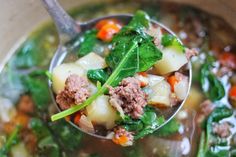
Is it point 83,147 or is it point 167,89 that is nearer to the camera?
point 167,89

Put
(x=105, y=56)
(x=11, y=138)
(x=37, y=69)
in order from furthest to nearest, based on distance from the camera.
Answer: (x=37, y=69)
(x=11, y=138)
(x=105, y=56)

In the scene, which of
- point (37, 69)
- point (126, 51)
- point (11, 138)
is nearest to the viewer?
point (126, 51)

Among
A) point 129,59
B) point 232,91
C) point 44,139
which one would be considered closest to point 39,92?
point 44,139

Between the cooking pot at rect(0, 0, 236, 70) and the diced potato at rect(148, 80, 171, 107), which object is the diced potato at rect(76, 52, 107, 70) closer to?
the diced potato at rect(148, 80, 171, 107)

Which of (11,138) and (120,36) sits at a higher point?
(120,36)

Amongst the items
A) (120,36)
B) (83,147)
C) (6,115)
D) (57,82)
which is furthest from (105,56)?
(6,115)

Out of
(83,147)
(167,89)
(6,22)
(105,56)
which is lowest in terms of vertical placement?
(83,147)

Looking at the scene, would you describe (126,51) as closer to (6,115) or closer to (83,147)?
(83,147)

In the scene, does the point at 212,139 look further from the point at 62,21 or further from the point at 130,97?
the point at 62,21
